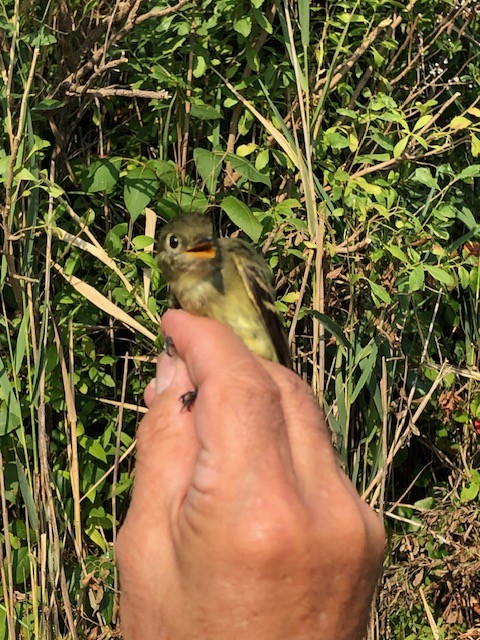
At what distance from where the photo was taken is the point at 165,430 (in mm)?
2039

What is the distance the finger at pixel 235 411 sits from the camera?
170 centimetres

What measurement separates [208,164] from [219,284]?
637mm

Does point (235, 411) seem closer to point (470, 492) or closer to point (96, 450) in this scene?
point (96, 450)

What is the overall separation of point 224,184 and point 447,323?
54.0 inches

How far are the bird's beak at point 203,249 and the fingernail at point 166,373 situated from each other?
2.64ft

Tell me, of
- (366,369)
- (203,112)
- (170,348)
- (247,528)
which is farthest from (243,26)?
(247,528)

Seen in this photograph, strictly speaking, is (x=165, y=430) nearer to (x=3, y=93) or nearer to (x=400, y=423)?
(x=3, y=93)

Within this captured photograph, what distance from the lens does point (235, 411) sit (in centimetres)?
175

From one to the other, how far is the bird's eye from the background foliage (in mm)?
284

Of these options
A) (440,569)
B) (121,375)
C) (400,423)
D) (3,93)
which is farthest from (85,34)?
(440,569)

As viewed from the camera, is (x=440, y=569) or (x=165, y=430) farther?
(x=440, y=569)

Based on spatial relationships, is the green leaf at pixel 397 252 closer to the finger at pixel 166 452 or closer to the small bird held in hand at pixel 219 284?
the small bird held in hand at pixel 219 284

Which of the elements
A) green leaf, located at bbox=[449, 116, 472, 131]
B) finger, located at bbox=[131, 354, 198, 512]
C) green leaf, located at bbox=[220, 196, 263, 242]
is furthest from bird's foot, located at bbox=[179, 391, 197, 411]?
green leaf, located at bbox=[449, 116, 472, 131]

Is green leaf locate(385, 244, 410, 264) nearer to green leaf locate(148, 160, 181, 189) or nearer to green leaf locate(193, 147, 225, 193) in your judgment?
green leaf locate(193, 147, 225, 193)
